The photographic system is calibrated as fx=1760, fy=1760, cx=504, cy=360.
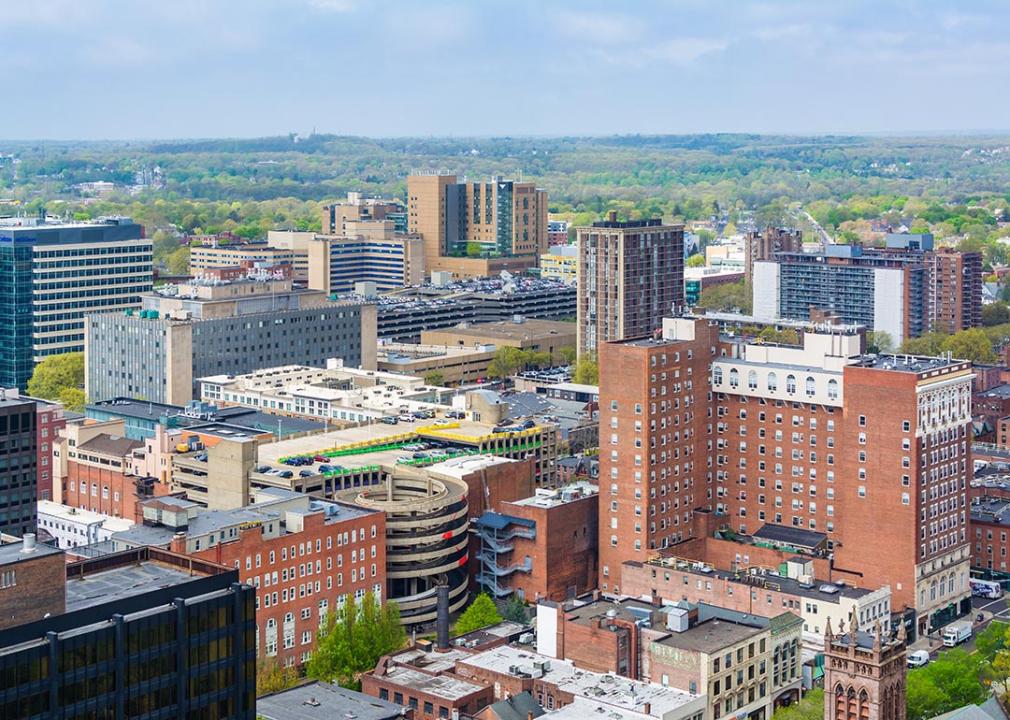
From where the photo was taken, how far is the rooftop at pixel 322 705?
315 feet

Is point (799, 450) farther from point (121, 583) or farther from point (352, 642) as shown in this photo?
point (121, 583)

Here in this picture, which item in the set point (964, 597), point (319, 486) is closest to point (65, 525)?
point (319, 486)

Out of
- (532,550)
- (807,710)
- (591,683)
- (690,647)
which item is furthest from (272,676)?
(807,710)

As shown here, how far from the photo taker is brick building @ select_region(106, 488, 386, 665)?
113125 millimetres

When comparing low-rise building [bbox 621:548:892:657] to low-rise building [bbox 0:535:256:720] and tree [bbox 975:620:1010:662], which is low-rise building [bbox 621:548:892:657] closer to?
tree [bbox 975:620:1010:662]

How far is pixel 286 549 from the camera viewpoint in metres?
116

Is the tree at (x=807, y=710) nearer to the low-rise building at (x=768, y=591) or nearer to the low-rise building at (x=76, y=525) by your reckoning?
the low-rise building at (x=768, y=591)

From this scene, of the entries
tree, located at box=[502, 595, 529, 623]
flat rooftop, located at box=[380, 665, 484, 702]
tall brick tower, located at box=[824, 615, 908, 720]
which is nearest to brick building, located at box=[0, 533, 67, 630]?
flat rooftop, located at box=[380, 665, 484, 702]

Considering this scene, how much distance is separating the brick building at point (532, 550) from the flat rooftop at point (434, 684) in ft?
84.0

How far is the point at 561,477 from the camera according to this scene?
533ft

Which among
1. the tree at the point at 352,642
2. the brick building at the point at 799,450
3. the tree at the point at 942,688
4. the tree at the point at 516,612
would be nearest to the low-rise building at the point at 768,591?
the brick building at the point at 799,450

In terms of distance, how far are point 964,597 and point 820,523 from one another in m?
12.5

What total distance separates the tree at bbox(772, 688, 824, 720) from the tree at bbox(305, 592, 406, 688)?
83.5ft

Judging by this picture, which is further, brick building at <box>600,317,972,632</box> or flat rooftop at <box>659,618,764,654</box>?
brick building at <box>600,317,972,632</box>
